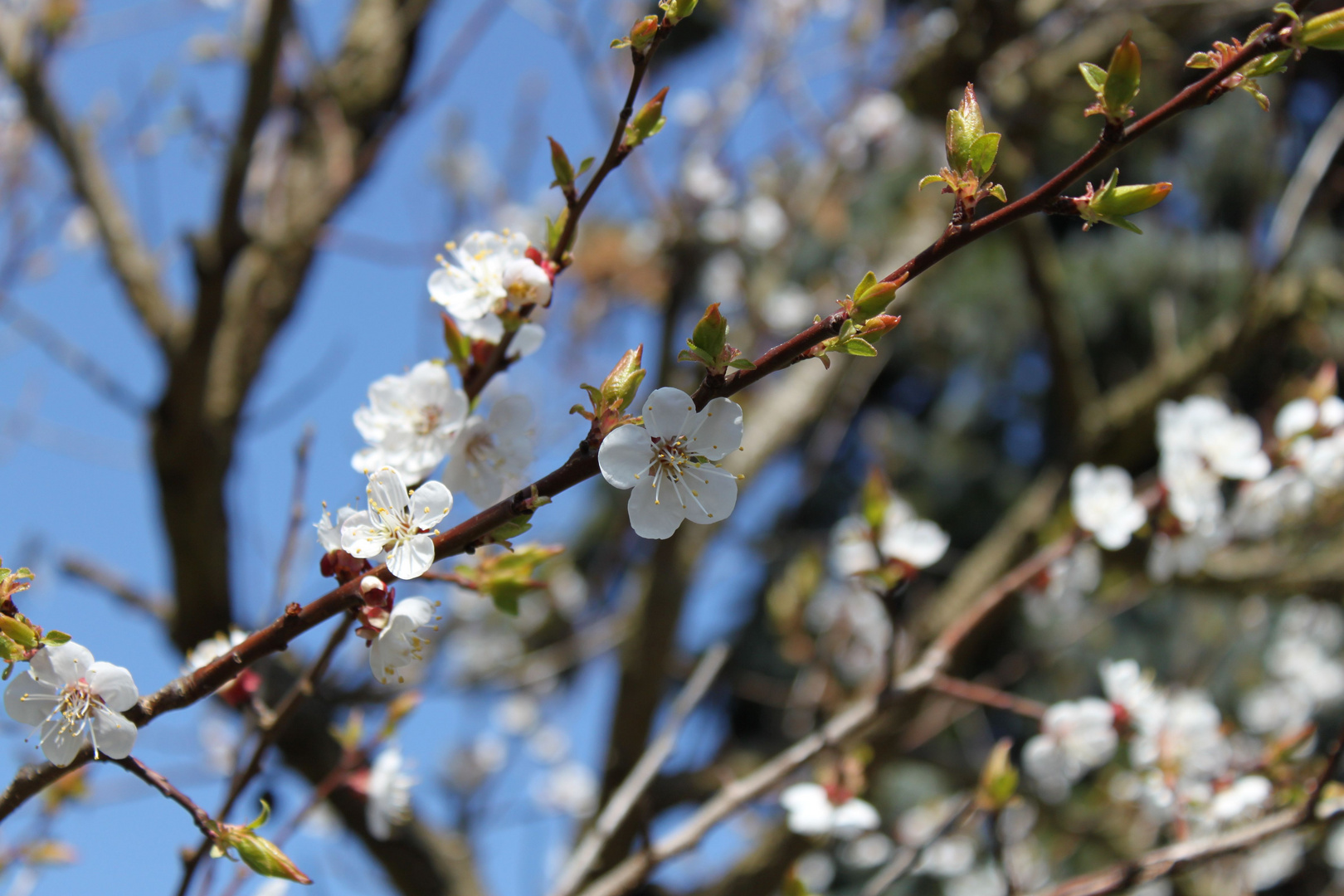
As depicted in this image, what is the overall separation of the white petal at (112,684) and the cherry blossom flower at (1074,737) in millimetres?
1308

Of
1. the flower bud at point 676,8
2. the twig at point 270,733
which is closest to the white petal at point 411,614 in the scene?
the twig at point 270,733

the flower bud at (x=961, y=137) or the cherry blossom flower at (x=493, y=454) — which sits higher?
the cherry blossom flower at (x=493, y=454)

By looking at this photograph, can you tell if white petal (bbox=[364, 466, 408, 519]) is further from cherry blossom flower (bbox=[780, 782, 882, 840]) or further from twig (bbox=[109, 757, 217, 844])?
cherry blossom flower (bbox=[780, 782, 882, 840])

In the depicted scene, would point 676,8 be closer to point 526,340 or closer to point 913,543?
point 526,340

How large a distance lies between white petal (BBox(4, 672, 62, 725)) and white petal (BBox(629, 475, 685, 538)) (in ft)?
1.52

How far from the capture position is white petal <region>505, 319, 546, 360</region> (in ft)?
2.92

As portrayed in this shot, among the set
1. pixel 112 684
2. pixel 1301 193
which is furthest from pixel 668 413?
pixel 1301 193

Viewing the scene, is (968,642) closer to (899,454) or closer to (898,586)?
(898,586)

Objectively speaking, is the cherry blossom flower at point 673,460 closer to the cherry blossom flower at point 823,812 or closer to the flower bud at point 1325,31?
the flower bud at point 1325,31

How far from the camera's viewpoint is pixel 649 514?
2.32 feet

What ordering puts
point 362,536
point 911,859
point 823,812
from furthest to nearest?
point 823,812 < point 911,859 < point 362,536

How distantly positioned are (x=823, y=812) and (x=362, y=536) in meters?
0.87

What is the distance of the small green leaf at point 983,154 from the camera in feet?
2.17

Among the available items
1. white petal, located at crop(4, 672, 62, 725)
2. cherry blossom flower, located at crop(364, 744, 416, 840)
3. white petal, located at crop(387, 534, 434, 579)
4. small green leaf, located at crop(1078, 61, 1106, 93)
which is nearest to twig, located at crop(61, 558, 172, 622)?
cherry blossom flower, located at crop(364, 744, 416, 840)
